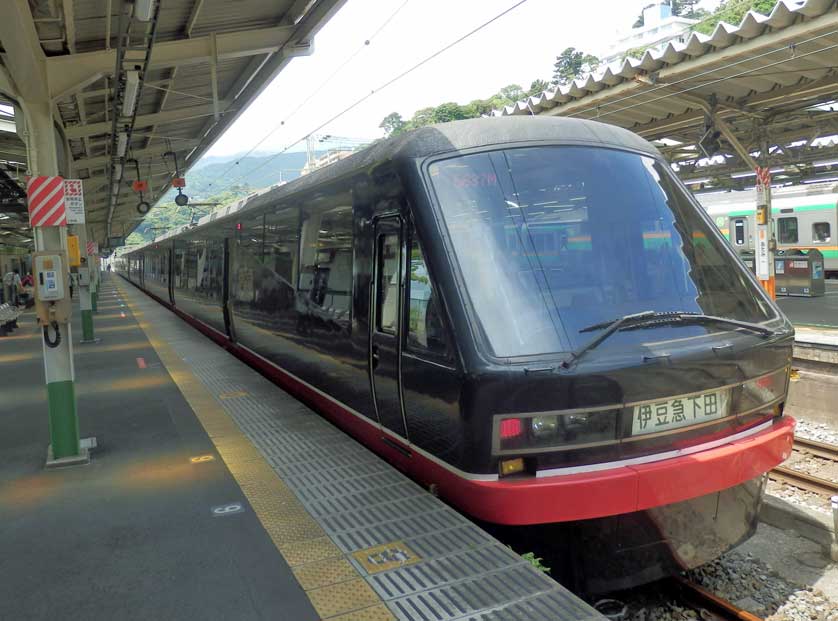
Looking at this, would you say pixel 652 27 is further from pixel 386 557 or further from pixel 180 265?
pixel 386 557

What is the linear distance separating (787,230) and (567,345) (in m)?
24.2

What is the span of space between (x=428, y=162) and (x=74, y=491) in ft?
10.6

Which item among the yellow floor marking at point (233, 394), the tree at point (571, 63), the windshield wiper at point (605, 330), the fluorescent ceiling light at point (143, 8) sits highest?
the tree at point (571, 63)

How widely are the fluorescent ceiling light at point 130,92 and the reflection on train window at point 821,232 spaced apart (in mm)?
21888

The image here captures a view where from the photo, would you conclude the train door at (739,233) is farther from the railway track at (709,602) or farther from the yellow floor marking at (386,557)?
the yellow floor marking at (386,557)

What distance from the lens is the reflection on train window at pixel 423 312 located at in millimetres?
3689

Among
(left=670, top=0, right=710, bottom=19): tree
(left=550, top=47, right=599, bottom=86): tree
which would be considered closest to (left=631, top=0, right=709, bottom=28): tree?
(left=670, top=0, right=710, bottom=19): tree

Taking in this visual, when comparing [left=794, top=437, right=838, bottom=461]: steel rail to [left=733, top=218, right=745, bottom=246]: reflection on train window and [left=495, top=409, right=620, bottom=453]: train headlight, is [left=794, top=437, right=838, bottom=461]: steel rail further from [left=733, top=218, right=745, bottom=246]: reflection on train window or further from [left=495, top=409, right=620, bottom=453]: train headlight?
[left=733, top=218, right=745, bottom=246]: reflection on train window

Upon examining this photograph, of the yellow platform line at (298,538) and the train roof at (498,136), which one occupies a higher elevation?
the train roof at (498,136)

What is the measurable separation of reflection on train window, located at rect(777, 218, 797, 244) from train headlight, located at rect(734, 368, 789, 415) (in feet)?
74.9

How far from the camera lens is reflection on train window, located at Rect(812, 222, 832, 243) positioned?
22.8 meters

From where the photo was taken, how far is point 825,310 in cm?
1403

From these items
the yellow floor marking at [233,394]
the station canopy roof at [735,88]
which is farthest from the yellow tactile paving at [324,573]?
the station canopy roof at [735,88]

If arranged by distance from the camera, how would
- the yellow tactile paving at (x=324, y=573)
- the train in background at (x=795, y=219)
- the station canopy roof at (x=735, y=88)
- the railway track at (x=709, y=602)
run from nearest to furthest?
the yellow tactile paving at (x=324, y=573) → the railway track at (x=709, y=602) → the station canopy roof at (x=735, y=88) → the train in background at (x=795, y=219)
